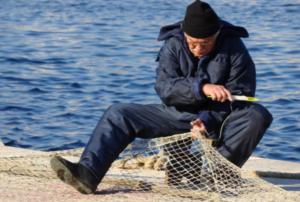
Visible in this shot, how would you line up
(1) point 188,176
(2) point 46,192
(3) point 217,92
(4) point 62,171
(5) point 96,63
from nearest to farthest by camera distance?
1. (4) point 62,171
2. (3) point 217,92
3. (2) point 46,192
4. (1) point 188,176
5. (5) point 96,63

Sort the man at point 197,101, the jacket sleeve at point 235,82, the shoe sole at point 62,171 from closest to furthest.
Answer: the shoe sole at point 62,171 → the man at point 197,101 → the jacket sleeve at point 235,82

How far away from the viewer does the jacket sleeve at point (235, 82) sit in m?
4.37

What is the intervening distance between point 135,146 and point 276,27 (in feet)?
38.6

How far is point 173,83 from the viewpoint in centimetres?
431

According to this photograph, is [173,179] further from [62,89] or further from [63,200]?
[62,89]

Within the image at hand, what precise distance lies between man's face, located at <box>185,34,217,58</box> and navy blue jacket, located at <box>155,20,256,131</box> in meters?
0.03

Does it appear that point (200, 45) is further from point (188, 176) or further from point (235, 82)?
point (188, 176)

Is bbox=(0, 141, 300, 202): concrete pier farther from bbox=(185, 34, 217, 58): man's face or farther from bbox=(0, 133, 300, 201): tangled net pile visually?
bbox=(185, 34, 217, 58): man's face

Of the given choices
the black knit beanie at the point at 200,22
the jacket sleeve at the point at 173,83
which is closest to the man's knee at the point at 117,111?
the jacket sleeve at the point at 173,83

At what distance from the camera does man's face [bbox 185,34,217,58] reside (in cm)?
432

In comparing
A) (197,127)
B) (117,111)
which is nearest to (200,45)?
(197,127)

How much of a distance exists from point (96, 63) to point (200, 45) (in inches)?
313

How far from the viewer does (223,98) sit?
407 cm

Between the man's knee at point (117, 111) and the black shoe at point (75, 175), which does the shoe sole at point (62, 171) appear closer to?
the black shoe at point (75, 175)
